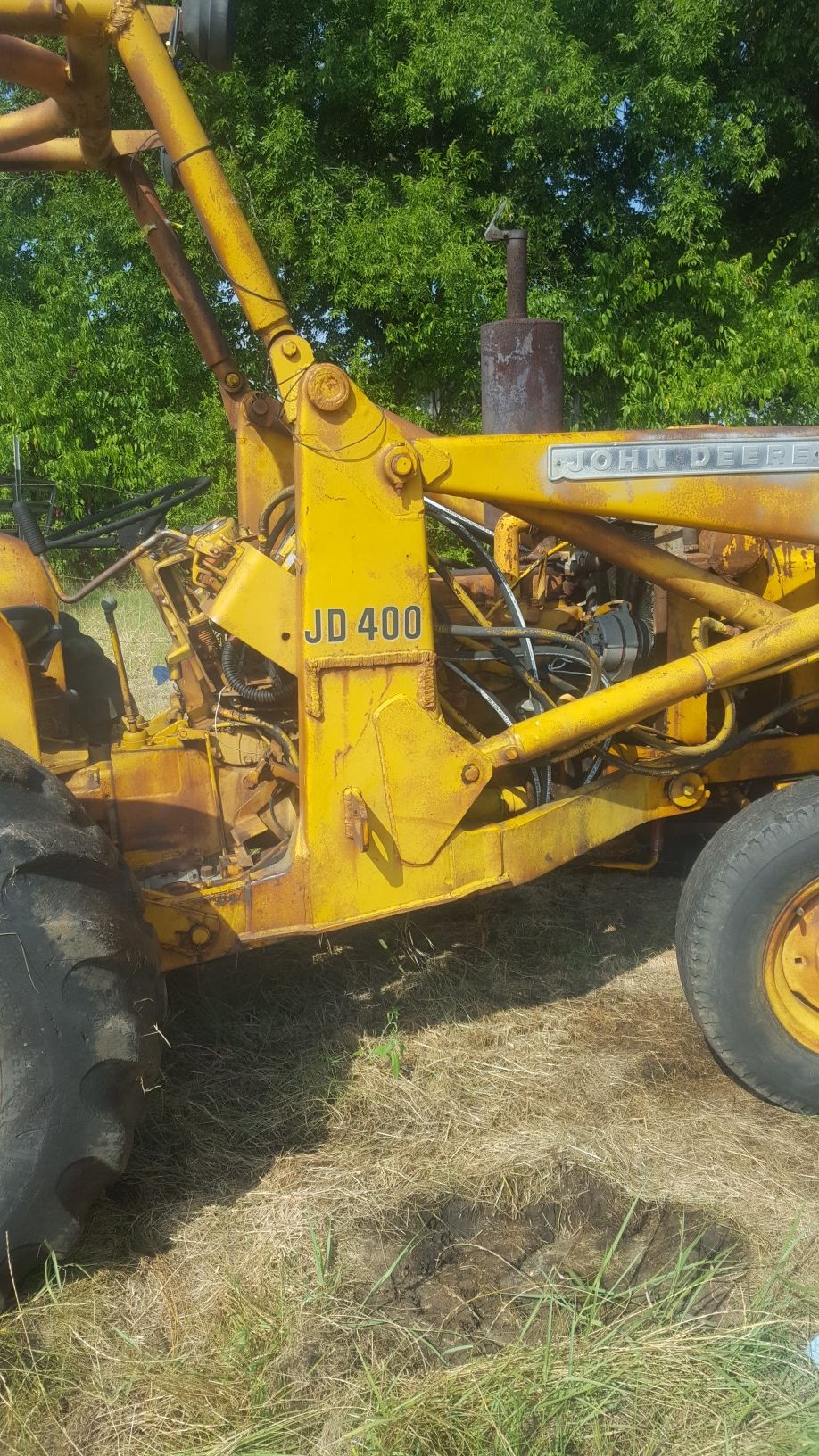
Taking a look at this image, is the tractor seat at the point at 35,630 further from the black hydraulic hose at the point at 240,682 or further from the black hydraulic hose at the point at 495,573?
the black hydraulic hose at the point at 495,573

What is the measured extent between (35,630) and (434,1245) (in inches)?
74.0

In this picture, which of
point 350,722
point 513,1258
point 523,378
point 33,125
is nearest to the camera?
point 513,1258

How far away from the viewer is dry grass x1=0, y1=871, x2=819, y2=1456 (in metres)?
2.07

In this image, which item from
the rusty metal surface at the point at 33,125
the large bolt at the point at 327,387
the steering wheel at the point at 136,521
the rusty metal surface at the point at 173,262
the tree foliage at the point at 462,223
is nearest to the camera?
the large bolt at the point at 327,387

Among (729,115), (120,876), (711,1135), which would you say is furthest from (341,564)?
(729,115)

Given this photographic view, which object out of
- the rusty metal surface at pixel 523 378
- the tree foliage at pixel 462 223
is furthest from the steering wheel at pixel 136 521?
the tree foliage at pixel 462 223

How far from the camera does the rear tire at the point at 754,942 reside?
2.88 m

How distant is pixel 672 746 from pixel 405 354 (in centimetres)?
948

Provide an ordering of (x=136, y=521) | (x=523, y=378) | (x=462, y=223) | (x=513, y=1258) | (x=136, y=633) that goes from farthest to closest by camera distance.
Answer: (x=462, y=223), (x=136, y=633), (x=523, y=378), (x=136, y=521), (x=513, y=1258)

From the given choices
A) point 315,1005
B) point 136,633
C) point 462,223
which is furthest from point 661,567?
point 462,223

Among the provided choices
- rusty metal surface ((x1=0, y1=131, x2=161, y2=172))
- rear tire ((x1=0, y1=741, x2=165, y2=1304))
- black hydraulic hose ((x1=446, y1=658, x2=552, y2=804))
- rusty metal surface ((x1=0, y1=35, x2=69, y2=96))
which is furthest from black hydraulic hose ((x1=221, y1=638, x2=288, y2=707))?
rusty metal surface ((x1=0, y1=131, x2=161, y2=172))

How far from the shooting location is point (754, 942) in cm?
290

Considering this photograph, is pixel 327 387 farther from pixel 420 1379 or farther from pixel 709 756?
pixel 420 1379

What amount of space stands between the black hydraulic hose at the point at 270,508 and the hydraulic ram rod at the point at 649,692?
88 cm
